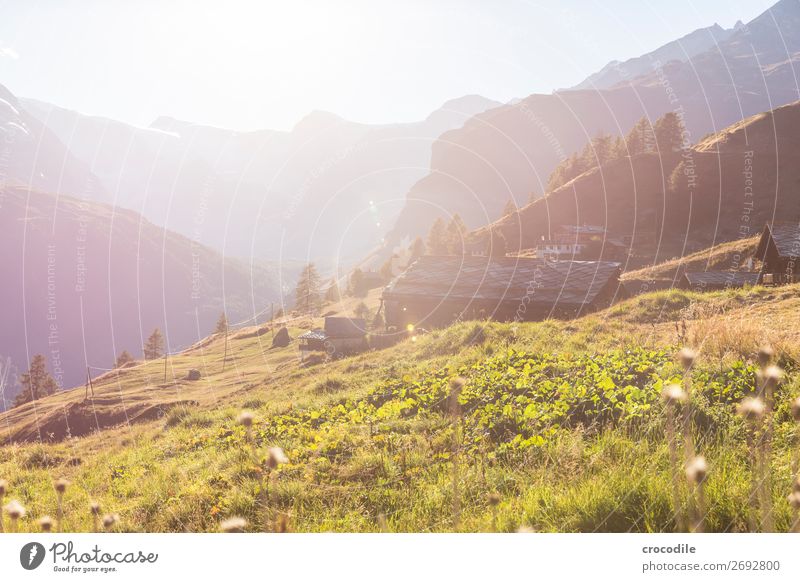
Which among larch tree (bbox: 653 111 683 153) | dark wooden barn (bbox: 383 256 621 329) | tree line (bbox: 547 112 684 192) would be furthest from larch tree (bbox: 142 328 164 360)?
larch tree (bbox: 653 111 683 153)

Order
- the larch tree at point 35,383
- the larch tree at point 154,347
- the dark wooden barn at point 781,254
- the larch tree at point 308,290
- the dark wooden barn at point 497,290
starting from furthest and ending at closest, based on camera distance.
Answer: the larch tree at point 308,290 < the larch tree at point 154,347 < the larch tree at point 35,383 < the dark wooden barn at point 497,290 < the dark wooden barn at point 781,254

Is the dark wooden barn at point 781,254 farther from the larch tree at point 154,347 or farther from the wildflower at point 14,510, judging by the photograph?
the larch tree at point 154,347

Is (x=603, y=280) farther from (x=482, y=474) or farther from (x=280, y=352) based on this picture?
(x=280, y=352)

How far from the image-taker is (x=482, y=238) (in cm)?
10962

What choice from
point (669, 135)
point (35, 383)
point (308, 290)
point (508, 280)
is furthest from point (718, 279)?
point (35, 383)

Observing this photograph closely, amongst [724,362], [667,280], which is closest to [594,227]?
[667,280]

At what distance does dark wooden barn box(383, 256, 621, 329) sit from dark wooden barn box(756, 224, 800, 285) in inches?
443

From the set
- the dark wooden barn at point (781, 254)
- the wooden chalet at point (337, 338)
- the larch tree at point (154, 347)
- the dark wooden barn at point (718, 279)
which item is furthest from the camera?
the larch tree at point (154, 347)

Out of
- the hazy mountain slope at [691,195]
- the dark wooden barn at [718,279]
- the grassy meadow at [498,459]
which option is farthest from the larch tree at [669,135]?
the grassy meadow at [498,459]

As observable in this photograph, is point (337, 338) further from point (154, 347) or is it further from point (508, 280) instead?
point (154, 347)

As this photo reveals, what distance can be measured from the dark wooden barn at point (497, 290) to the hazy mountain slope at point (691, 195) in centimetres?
4622

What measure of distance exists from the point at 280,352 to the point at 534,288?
3972cm

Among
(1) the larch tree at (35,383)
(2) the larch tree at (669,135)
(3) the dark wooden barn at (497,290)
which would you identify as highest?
(2) the larch tree at (669,135)

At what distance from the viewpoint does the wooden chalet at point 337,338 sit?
5206 centimetres
